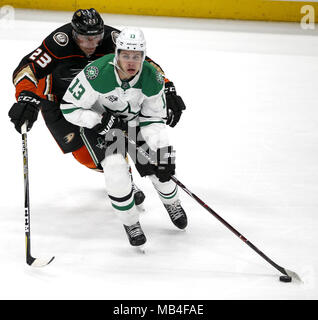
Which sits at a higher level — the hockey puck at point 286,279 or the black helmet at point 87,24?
the black helmet at point 87,24

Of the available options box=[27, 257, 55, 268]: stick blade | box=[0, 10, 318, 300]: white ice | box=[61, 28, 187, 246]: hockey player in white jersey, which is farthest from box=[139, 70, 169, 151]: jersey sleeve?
box=[27, 257, 55, 268]: stick blade

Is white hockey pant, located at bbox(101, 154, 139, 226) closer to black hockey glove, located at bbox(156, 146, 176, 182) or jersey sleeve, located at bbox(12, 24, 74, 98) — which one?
black hockey glove, located at bbox(156, 146, 176, 182)

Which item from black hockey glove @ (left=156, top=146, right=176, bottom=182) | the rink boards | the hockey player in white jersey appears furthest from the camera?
the rink boards

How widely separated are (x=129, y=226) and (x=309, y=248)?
0.91 m

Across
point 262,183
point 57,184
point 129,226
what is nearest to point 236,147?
point 262,183

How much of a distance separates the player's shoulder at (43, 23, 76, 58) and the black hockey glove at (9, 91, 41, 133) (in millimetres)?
473

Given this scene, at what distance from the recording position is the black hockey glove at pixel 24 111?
3.00 meters

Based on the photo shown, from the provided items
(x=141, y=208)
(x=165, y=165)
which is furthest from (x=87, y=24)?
(x=141, y=208)

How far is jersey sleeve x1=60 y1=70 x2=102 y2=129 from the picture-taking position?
9.64 ft

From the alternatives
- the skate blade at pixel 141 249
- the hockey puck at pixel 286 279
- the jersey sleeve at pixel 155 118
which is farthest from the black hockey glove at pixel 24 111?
the hockey puck at pixel 286 279

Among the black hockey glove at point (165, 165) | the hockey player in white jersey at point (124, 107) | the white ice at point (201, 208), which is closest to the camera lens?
the white ice at point (201, 208)

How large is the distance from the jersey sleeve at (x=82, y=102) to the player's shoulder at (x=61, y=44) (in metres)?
0.55

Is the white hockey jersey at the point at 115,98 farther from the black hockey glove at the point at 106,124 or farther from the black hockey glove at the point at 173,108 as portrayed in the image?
the black hockey glove at the point at 173,108
